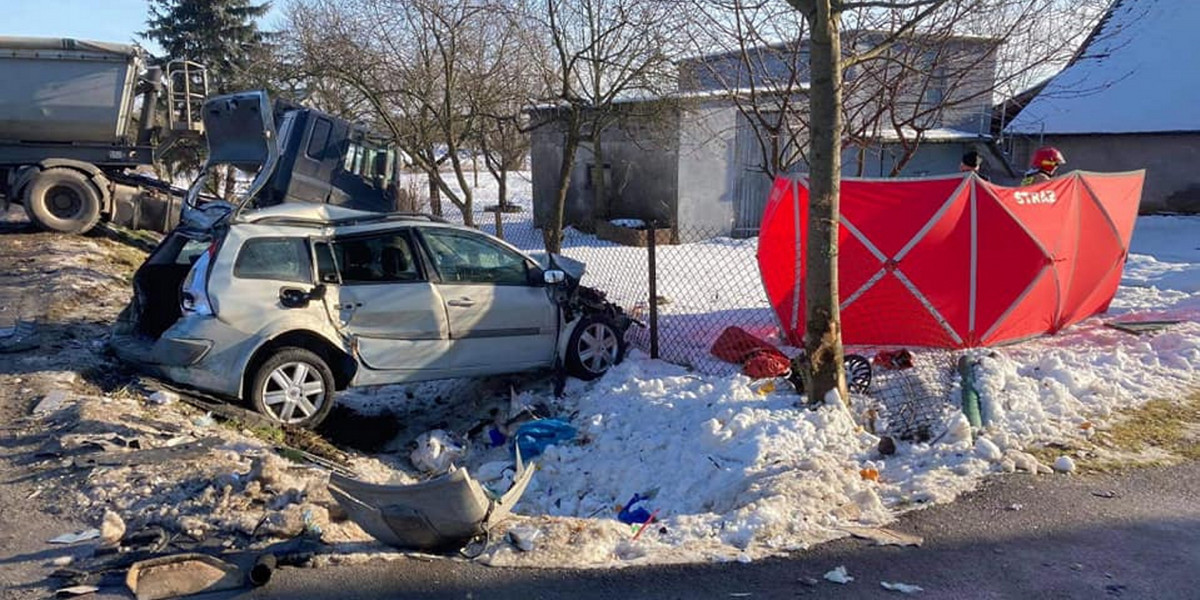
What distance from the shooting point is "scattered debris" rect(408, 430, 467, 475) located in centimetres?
702

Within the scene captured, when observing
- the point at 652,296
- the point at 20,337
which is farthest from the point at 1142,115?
the point at 20,337

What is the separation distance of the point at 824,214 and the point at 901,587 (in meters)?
2.95

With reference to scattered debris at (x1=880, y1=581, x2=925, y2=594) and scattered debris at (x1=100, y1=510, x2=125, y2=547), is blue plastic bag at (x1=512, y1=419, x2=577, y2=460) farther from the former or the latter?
scattered debris at (x1=880, y1=581, x2=925, y2=594)

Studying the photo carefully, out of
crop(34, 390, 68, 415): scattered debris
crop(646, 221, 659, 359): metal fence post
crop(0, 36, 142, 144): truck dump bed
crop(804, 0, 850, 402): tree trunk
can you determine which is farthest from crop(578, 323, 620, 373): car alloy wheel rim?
crop(0, 36, 142, 144): truck dump bed

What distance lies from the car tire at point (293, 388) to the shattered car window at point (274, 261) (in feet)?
1.89

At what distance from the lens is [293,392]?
22.4 ft

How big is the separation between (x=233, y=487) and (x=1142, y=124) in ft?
78.0

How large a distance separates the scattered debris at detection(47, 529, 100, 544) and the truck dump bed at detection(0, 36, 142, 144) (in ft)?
43.4

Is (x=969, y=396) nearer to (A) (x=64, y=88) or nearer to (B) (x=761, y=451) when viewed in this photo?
(B) (x=761, y=451)

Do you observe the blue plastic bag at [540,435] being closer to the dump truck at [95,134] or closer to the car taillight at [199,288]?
the car taillight at [199,288]

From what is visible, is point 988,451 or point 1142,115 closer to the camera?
point 988,451

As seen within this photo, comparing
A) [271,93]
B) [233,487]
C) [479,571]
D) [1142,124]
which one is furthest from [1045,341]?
[1142,124]

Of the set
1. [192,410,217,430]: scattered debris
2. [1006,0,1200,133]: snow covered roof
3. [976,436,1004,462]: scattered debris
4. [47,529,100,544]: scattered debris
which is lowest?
[47,529,100,544]: scattered debris

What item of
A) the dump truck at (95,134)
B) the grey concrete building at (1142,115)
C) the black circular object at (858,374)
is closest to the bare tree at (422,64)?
the dump truck at (95,134)
